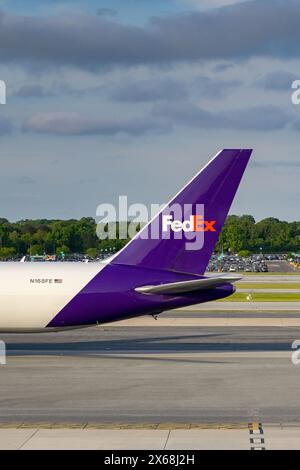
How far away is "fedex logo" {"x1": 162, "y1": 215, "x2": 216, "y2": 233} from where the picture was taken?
41.3 metres

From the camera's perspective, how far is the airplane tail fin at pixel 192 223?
40.9 m

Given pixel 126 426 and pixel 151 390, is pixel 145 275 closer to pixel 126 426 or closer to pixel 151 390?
pixel 151 390

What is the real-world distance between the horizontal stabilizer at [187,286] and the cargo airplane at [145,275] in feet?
0.30

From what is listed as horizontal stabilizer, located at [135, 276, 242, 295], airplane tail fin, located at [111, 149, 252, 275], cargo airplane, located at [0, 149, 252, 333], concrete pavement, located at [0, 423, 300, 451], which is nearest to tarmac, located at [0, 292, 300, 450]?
concrete pavement, located at [0, 423, 300, 451]

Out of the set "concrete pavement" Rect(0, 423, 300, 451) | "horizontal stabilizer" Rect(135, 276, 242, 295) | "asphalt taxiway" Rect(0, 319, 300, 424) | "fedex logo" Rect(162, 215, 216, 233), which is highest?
"fedex logo" Rect(162, 215, 216, 233)

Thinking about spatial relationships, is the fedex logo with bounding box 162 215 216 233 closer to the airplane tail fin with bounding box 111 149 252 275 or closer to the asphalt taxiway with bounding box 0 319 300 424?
the airplane tail fin with bounding box 111 149 252 275

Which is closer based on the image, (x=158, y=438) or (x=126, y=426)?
(x=158, y=438)

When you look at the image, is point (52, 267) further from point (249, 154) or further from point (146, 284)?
point (249, 154)

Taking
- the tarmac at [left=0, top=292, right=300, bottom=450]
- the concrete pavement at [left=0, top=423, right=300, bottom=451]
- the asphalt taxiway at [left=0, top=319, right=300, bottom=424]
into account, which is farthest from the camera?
the asphalt taxiway at [left=0, top=319, right=300, bottom=424]

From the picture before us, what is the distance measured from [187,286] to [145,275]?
260cm

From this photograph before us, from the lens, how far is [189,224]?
41.5 m

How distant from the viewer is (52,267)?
138ft

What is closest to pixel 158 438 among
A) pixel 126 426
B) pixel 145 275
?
pixel 126 426
